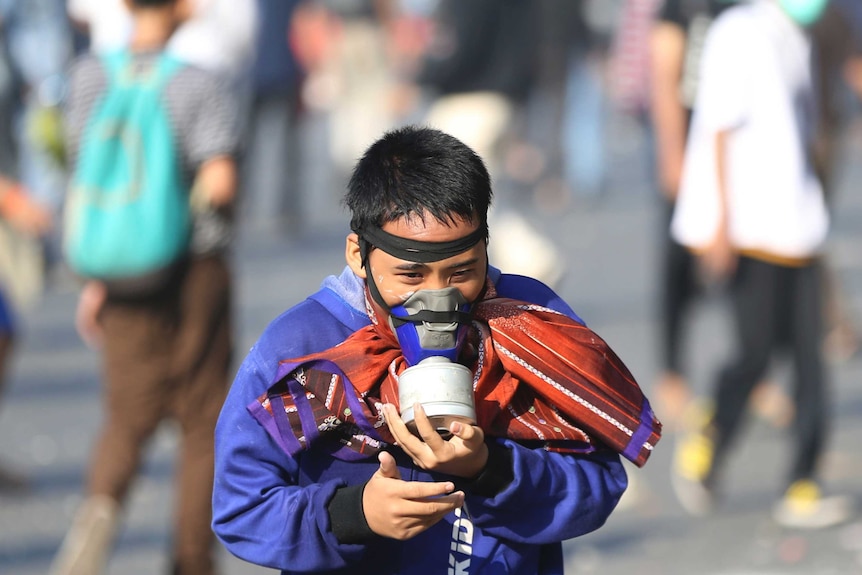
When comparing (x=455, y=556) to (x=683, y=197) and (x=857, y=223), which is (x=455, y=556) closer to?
Answer: (x=683, y=197)

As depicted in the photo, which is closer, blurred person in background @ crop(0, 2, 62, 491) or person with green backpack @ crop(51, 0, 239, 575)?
person with green backpack @ crop(51, 0, 239, 575)

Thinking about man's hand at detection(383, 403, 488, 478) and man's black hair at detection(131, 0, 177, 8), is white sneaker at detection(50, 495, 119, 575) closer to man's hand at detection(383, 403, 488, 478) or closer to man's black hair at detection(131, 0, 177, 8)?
man's black hair at detection(131, 0, 177, 8)

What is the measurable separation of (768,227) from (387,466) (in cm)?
365

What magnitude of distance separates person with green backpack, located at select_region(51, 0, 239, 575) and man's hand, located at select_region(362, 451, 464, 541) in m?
2.60

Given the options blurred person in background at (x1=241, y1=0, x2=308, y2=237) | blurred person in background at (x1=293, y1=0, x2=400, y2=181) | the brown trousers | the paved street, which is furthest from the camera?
blurred person in background at (x1=293, y1=0, x2=400, y2=181)

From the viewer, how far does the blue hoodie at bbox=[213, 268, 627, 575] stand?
229cm

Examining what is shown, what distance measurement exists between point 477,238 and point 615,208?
397 inches

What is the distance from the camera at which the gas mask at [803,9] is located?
5555mm

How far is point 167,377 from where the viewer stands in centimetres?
489

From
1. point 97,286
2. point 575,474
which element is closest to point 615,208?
point 97,286

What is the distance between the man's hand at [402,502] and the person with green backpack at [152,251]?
260cm

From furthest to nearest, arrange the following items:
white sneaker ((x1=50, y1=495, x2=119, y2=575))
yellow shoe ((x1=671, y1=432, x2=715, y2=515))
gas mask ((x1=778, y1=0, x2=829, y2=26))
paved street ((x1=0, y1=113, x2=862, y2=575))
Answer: yellow shoe ((x1=671, y1=432, x2=715, y2=515))
gas mask ((x1=778, y1=0, x2=829, y2=26))
paved street ((x1=0, y1=113, x2=862, y2=575))
white sneaker ((x1=50, y1=495, x2=119, y2=575))

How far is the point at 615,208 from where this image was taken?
1224cm

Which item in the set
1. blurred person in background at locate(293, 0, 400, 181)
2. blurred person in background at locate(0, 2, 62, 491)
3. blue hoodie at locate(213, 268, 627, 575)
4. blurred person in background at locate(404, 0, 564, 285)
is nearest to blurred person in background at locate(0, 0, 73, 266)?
blurred person in background at locate(0, 2, 62, 491)
